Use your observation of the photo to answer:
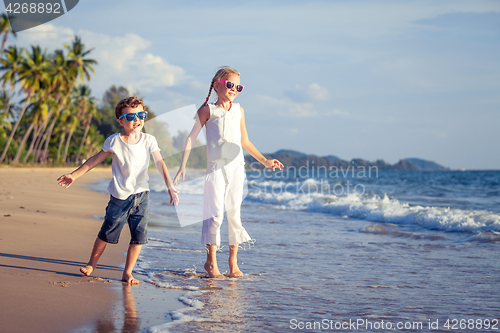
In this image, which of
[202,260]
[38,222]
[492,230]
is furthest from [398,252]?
[38,222]

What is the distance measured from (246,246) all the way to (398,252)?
2056 millimetres

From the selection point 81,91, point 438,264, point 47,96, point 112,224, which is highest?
point 81,91

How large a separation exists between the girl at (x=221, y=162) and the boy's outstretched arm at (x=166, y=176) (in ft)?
0.98

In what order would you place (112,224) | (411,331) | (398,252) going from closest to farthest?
(411,331)
(112,224)
(398,252)

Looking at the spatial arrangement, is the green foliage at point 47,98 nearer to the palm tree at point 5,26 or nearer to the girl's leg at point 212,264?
the palm tree at point 5,26

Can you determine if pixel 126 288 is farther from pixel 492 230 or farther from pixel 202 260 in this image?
pixel 492 230

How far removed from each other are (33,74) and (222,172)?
41.9 m

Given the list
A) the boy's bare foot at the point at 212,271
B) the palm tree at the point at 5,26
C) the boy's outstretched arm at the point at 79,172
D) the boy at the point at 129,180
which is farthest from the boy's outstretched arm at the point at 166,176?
the palm tree at the point at 5,26

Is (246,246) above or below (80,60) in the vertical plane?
below

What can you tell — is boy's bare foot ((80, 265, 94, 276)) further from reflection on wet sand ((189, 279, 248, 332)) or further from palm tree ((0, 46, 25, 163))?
palm tree ((0, 46, 25, 163))

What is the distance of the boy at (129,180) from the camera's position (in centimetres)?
349

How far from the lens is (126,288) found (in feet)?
10.9

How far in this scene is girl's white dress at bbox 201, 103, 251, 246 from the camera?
12.9 feet

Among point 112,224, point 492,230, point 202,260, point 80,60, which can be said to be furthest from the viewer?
point 80,60
